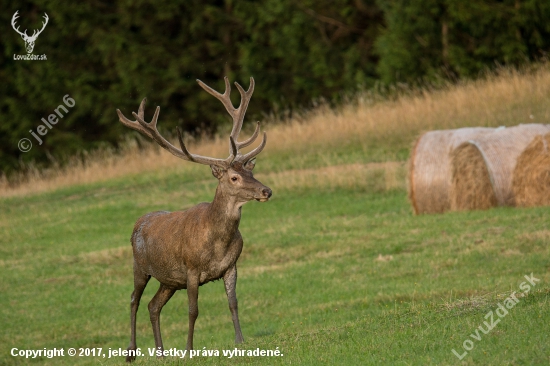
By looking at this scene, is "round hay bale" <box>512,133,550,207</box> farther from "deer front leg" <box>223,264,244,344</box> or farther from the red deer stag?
"deer front leg" <box>223,264,244,344</box>

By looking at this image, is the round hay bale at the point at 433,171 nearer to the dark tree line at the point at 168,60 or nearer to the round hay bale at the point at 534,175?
the round hay bale at the point at 534,175

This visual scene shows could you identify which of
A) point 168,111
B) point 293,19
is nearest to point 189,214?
point 293,19

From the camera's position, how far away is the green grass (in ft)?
28.2

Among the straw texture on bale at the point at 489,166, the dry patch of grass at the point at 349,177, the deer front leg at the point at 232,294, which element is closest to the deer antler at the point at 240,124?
the deer front leg at the point at 232,294

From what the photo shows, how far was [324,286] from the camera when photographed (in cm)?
1427

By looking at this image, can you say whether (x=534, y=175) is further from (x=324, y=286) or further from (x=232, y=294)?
(x=232, y=294)

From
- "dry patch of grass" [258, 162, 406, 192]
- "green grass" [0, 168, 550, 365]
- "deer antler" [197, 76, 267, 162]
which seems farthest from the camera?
"dry patch of grass" [258, 162, 406, 192]

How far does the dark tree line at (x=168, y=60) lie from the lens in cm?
3869

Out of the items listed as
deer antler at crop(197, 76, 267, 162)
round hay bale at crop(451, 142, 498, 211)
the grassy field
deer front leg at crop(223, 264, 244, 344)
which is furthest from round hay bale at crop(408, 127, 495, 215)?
deer front leg at crop(223, 264, 244, 344)

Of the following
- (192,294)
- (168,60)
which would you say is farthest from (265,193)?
(168,60)

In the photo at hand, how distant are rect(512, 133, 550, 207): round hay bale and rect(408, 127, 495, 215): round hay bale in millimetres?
1100

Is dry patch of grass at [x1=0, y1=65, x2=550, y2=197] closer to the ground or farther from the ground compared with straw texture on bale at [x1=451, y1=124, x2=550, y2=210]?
farther from the ground

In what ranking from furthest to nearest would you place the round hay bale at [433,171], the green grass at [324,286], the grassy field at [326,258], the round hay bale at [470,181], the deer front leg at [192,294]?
the round hay bale at [433,171] → the round hay bale at [470,181] → the deer front leg at [192,294] → the grassy field at [326,258] → the green grass at [324,286]

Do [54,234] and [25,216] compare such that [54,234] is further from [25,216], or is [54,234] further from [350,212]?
[350,212]
